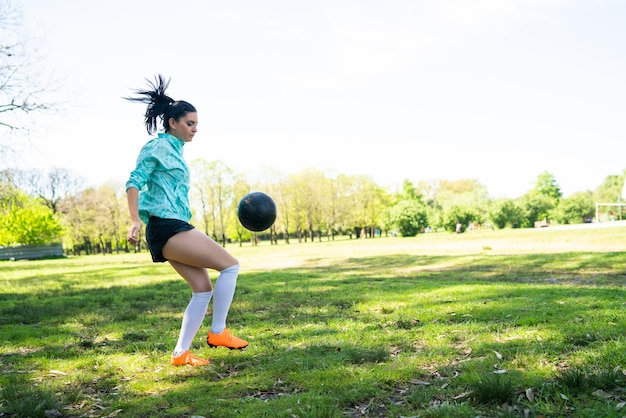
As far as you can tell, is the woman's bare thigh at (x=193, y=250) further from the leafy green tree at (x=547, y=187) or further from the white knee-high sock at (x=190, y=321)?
the leafy green tree at (x=547, y=187)

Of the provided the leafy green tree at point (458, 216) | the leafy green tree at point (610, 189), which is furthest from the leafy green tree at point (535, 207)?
the leafy green tree at point (610, 189)

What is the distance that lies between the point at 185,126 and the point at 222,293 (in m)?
1.69

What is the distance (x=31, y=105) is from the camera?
1730 cm

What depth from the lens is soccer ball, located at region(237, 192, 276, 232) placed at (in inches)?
234

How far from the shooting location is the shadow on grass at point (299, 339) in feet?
12.3

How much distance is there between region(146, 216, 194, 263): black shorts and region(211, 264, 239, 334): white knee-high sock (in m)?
0.61

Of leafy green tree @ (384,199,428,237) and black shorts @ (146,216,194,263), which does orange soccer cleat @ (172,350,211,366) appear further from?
leafy green tree @ (384,199,428,237)

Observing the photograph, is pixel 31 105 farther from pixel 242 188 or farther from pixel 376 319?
pixel 242 188

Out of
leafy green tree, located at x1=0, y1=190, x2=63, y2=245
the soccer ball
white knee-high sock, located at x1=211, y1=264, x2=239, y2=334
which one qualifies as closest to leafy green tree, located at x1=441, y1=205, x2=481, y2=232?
leafy green tree, located at x1=0, y1=190, x2=63, y2=245

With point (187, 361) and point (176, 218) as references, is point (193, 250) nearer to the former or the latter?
point (176, 218)

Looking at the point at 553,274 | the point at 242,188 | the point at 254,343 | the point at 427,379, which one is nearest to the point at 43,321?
the point at 254,343

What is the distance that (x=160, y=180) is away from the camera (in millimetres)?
4480

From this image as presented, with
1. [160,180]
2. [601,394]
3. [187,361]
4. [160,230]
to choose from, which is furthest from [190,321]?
[601,394]

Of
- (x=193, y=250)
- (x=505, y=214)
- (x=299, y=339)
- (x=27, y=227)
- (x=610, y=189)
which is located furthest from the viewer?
(x=610, y=189)
